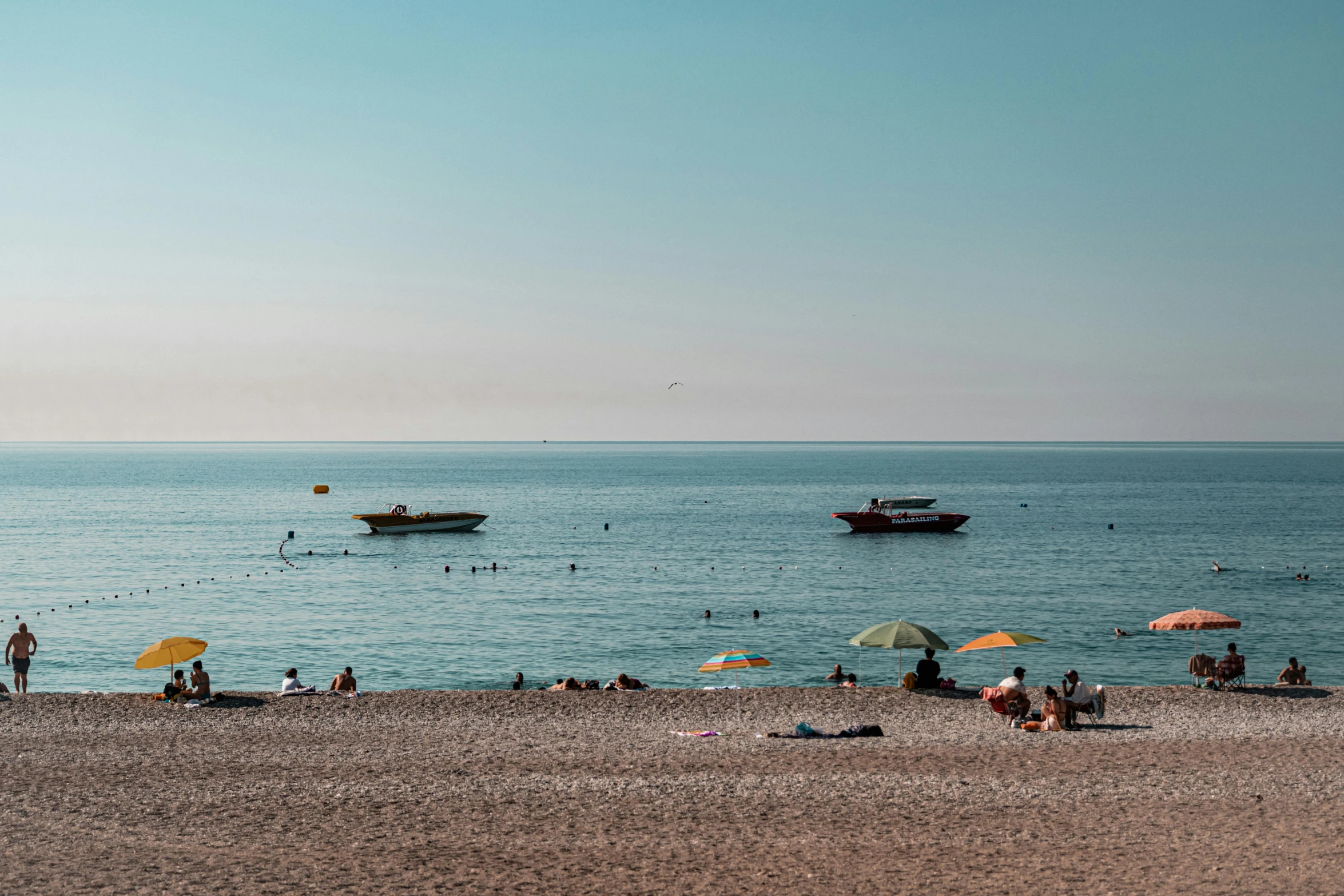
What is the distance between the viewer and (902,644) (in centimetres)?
2709

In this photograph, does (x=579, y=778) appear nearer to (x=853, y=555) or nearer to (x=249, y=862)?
(x=249, y=862)

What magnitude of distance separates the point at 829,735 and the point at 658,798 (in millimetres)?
6443

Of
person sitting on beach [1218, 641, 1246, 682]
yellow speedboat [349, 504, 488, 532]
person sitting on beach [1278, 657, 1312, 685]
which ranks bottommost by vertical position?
yellow speedboat [349, 504, 488, 532]

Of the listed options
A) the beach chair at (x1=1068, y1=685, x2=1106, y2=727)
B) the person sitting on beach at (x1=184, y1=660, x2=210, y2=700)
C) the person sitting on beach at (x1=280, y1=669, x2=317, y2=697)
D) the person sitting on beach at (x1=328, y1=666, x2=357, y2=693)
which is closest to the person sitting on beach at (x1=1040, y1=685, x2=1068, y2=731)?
the beach chair at (x1=1068, y1=685, x2=1106, y2=727)

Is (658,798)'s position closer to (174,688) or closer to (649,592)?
(174,688)

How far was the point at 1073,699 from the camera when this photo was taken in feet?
73.4

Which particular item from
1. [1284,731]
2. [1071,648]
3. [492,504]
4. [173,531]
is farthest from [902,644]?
[492,504]

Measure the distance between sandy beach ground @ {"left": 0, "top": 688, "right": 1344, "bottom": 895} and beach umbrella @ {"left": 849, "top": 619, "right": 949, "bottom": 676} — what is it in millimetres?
2406

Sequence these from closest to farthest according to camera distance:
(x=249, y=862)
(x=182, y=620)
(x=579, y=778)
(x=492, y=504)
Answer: (x=249, y=862)
(x=579, y=778)
(x=182, y=620)
(x=492, y=504)

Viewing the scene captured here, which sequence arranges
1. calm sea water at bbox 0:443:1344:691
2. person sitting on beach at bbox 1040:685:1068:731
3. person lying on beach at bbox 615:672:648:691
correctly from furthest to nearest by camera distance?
calm sea water at bbox 0:443:1344:691 < person lying on beach at bbox 615:672:648:691 < person sitting on beach at bbox 1040:685:1068:731

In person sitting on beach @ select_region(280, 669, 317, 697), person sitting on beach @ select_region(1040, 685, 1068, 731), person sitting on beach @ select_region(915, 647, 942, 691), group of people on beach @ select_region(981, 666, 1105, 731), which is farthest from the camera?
person sitting on beach @ select_region(280, 669, 317, 697)

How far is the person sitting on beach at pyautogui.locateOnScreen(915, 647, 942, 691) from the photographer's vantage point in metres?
26.6

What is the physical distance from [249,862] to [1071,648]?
36.0 meters

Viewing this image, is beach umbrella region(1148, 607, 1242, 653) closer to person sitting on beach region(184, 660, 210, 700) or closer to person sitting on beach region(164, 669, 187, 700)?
person sitting on beach region(184, 660, 210, 700)
